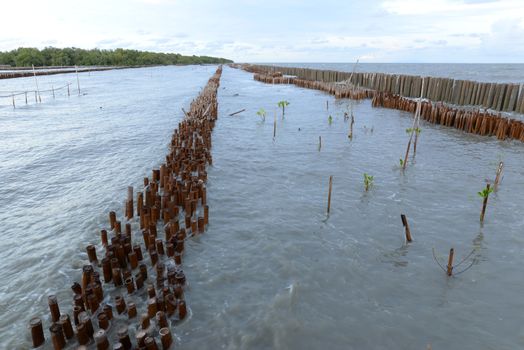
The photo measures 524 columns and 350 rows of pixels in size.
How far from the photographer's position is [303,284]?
5.81m

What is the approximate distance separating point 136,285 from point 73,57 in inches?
4898

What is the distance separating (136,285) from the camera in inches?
219

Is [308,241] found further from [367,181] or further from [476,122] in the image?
[476,122]

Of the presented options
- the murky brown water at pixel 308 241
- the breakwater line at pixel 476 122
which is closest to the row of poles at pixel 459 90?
the breakwater line at pixel 476 122

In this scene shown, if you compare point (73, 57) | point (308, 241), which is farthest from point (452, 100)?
point (73, 57)

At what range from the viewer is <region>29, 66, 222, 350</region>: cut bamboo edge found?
441cm

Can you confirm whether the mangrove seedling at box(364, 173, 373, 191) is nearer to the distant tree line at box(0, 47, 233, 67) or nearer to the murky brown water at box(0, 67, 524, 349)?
the murky brown water at box(0, 67, 524, 349)

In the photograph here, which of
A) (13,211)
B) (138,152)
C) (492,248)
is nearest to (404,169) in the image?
(492,248)

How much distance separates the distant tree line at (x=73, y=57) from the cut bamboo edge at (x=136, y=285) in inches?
4123

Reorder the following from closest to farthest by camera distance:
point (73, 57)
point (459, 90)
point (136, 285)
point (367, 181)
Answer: point (136, 285) → point (367, 181) → point (459, 90) → point (73, 57)

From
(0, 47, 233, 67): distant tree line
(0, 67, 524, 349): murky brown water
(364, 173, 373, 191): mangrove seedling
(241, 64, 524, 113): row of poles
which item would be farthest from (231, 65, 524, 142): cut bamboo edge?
(0, 47, 233, 67): distant tree line

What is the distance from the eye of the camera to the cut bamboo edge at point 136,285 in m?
4.41

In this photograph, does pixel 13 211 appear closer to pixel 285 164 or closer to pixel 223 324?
pixel 223 324

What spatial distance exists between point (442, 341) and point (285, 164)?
27.9 ft
